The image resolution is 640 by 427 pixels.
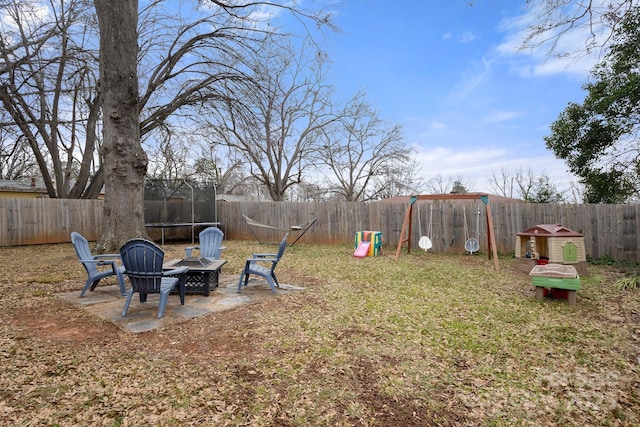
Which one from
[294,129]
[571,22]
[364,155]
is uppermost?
[294,129]

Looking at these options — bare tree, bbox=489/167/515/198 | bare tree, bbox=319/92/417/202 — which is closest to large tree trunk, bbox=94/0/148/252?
bare tree, bbox=319/92/417/202

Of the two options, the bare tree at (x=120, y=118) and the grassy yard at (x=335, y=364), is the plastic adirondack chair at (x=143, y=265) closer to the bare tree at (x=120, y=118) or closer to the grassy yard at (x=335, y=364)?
the grassy yard at (x=335, y=364)

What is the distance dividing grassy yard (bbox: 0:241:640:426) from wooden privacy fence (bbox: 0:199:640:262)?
11.7ft

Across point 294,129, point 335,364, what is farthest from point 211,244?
point 294,129

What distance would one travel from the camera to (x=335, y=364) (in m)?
2.40

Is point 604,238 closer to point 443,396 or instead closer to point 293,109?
point 443,396

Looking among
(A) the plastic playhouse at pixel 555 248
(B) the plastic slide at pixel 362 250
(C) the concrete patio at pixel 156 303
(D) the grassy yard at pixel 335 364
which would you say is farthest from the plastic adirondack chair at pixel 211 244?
(A) the plastic playhouse at pixel 555 248

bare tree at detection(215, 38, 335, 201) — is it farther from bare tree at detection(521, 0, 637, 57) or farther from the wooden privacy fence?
bare tree at detection(521, 0, 637, 57)

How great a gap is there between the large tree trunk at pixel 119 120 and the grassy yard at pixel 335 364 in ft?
7.80

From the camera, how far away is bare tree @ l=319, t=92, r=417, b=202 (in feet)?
65.1

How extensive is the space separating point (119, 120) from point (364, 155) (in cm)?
1708

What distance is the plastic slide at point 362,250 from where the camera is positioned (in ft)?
25.3

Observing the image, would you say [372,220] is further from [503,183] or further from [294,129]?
[503,183]

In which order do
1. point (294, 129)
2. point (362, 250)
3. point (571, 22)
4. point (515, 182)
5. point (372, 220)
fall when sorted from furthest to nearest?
point (515, 182)
point (294, 129)
point (372, 220)
point (362, 250)
point (571, 22)
